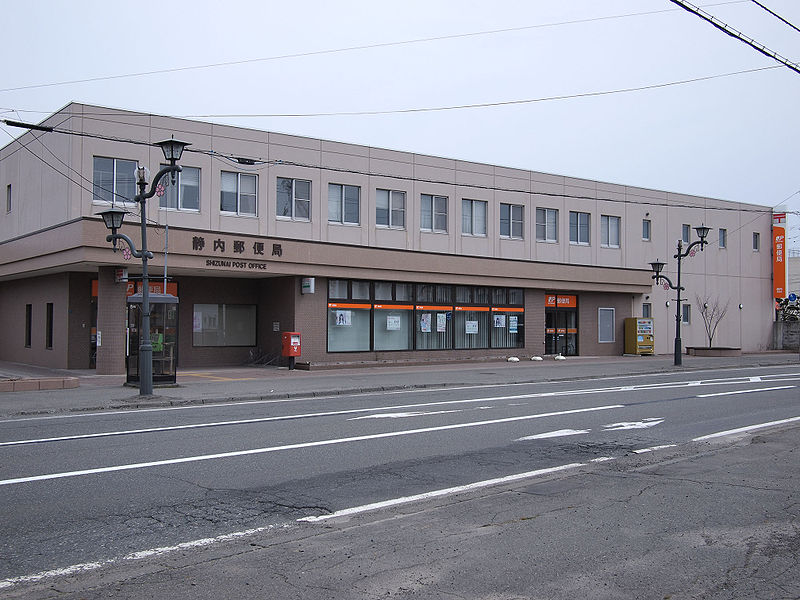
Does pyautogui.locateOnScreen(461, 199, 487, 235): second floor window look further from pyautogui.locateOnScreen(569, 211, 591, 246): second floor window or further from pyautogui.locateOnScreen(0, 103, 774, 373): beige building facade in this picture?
pyautogui.locateOnScreen(569, 211, 591, 246): second floor window

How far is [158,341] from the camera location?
854 inches

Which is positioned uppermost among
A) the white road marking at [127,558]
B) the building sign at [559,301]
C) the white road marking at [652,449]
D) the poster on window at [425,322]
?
the building sign at [559,301]

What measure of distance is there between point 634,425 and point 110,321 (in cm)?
1705

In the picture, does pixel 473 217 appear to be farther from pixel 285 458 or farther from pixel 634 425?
pixel 285 458

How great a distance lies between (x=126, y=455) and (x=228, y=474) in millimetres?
2077

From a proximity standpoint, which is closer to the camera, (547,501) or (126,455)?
(547,501)

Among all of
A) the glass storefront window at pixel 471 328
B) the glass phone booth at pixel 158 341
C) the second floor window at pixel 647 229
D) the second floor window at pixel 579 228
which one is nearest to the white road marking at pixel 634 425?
the glass phone booth at pixel 158 341

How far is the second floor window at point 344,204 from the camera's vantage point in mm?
29359

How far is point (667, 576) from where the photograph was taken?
5582mm

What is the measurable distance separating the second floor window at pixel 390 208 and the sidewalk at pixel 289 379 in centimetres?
569

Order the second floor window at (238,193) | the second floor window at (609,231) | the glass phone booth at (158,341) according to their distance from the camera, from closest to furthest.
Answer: the glass phone booth at (158,341), the second floor window at (238,193), the second floor window at (609,231)

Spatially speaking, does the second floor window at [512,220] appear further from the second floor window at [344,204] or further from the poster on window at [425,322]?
the second floor window at [344,204]

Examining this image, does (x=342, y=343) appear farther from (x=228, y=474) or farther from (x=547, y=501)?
(x=547, y=501)

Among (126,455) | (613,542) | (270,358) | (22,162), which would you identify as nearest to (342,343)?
(270,358)
